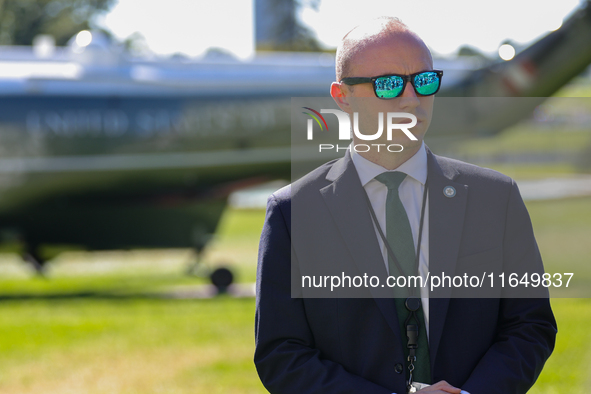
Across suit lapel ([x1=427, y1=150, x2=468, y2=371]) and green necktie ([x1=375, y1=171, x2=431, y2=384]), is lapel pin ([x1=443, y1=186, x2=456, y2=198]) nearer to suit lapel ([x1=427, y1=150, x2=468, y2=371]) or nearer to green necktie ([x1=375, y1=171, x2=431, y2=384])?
suit lapel ([x1=427, y1=150, x2=468, y2=371])

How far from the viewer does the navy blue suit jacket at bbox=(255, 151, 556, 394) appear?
1.77 m

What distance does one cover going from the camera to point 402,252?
181 cm

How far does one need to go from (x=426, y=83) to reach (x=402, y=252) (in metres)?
0.45

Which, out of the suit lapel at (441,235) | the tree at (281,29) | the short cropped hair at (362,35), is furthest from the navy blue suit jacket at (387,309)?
the tree at (281,29)

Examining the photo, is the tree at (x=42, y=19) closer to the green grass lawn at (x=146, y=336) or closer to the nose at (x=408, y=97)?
the green grass lawn at (x=146, y=336)

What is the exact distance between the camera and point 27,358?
6504mm

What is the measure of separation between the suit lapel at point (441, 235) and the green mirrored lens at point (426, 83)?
0.77 feet

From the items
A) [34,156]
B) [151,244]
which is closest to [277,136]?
[151,244]

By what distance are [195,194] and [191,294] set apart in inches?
73.8

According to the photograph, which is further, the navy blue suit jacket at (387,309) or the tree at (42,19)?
the tree at (42,19)

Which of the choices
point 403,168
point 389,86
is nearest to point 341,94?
point 389,86

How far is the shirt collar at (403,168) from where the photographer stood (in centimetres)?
184

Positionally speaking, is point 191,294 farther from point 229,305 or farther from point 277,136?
point 277,136

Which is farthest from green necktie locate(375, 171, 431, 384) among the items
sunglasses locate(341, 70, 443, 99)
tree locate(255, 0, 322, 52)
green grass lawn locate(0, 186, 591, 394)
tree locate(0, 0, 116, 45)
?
tree locate(0, 0, 116, 45)
